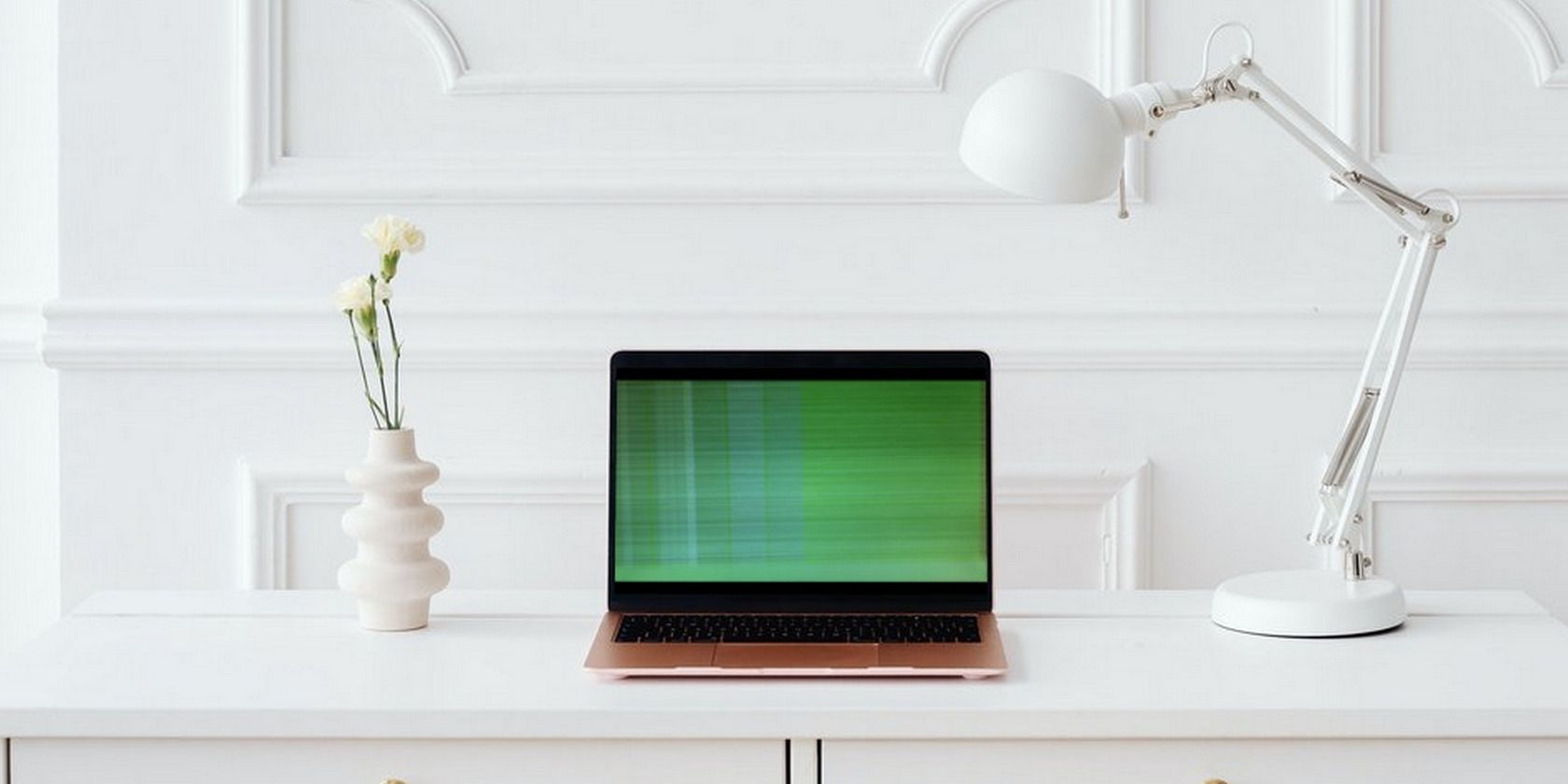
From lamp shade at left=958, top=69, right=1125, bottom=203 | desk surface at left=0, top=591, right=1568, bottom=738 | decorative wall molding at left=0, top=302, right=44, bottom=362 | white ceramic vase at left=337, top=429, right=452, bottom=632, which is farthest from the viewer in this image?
decorative wall molding at left=0, top=302, right=44, bottom=362

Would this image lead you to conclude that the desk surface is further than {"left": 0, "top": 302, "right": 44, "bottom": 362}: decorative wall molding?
No

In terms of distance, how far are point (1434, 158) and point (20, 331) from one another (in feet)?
4.93

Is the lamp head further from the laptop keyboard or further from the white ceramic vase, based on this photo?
the white ceramic vase

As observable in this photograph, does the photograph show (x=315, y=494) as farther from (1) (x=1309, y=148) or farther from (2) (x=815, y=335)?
(1) (x=1309, y=148)

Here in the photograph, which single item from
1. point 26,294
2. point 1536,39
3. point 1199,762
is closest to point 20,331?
point 26,294

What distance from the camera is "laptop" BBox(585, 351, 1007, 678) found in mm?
1323

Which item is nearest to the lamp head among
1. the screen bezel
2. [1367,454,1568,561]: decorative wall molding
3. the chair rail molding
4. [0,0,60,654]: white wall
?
the screen bezel

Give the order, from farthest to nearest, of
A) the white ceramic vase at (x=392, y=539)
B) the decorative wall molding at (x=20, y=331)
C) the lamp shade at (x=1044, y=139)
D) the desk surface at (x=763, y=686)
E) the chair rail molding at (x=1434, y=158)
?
1. the decorative wall molding at (x=20, y=331)
2. the chair rail molding at (x=1434, y=158)
3. the white ceramic vase at (x=392, y=539)
4. the lamp shade at (x=1044, y=139)
5. the desk surface at (x=763, y=686)

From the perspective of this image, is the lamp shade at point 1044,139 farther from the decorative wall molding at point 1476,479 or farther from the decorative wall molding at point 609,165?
the decorative wall molding at point 1476,479

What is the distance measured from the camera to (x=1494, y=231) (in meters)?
1.56

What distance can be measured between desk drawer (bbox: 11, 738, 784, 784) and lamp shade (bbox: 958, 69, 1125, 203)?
0.47 m

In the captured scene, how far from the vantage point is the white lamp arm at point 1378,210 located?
128cm

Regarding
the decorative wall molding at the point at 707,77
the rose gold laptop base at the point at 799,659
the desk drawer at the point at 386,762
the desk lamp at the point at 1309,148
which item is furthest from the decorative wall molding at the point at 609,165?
the desk drawer at the point at 386,762

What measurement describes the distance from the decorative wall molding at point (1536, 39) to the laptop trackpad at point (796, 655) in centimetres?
93
